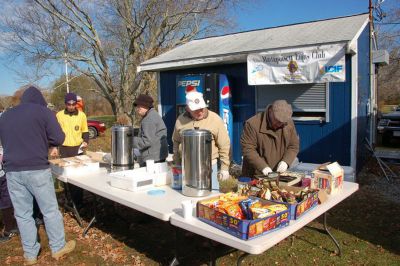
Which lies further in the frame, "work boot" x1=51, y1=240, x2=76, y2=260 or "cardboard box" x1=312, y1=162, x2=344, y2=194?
"work boot" x1=51, y1=240, x2=76, y2=260

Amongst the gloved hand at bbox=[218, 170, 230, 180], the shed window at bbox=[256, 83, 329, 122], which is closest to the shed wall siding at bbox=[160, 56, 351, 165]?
the shed window at bbox=[256, 83, 329, 122]

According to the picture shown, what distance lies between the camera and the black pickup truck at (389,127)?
10.7 m

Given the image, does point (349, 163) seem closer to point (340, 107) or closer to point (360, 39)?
point (340, 107)

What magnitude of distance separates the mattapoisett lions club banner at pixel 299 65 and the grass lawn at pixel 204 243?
2163mm

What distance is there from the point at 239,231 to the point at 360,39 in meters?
6.03

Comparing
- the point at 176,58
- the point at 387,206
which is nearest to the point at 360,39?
the point at 387,206

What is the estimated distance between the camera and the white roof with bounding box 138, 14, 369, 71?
6.25m

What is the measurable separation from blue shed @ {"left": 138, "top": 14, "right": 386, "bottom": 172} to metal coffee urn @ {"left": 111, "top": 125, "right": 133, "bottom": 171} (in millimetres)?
3432

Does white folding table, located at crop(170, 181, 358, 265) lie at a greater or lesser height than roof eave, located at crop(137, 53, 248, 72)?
lesser

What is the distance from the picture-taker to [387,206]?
537cm

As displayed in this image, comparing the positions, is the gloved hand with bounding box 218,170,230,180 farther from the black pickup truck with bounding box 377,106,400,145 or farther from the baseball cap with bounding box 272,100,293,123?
the black pickup truck with bounding box 377,106,400,145

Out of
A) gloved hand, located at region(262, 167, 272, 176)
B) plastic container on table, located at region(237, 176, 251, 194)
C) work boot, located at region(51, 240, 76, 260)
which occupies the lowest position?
work boot, located at region(51, 240, 76, 260)

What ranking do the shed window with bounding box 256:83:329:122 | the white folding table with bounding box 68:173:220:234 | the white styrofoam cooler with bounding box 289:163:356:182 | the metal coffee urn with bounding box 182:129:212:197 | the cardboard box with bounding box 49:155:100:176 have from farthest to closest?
the shed window with bounding box 256:83:329:122 < the white styrofoam cooler with bounding box 289:163:356:182 < the cardboard box with bounding box 49:155:100:176 < the metal coffee urn with bounding box 182:129:212:197 < the white folding table with bounding box 68:173:220:234

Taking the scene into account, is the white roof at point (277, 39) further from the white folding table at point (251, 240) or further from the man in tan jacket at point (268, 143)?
the white folding table at point (251, 240)
